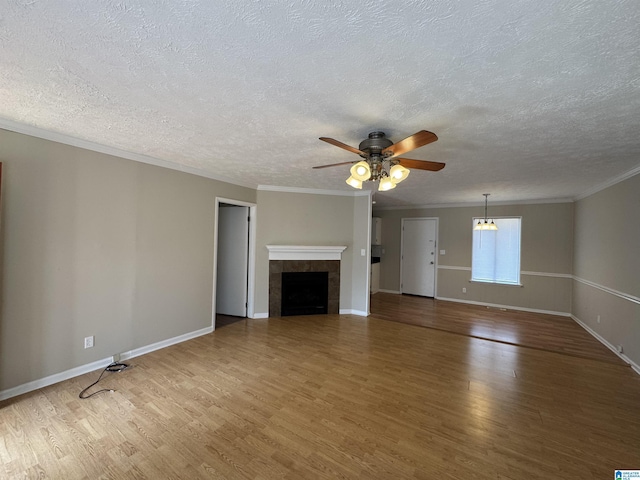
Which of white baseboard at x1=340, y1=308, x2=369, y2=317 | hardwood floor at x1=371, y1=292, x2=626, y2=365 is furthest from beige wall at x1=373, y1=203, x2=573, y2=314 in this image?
white baseboard at x1=340, y1=308, x2=369, y2=317

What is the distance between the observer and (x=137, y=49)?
130 cm

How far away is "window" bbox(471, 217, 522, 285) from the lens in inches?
226

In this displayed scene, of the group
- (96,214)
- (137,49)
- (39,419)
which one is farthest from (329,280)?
(137,49)

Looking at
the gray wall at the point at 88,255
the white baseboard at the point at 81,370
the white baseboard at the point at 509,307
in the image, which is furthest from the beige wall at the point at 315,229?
the white baseboard at the point at 509,307

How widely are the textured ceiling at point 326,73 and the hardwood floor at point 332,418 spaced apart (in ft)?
7.59

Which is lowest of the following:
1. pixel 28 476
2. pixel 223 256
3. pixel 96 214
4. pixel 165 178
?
pixel 28 476

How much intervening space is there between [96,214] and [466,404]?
3996 millimetres

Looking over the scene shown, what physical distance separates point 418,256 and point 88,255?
6400 mm

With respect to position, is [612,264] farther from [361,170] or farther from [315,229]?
[315,229]

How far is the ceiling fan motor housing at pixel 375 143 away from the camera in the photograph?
6.91ft

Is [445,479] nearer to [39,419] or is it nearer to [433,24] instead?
[433,24]

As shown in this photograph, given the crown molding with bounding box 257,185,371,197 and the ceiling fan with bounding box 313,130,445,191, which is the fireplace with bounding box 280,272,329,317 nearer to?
the crown molding with bounding box 257,185,371,197

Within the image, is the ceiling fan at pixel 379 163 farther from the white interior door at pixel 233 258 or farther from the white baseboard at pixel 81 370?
the white baseboard at pixel 81 370

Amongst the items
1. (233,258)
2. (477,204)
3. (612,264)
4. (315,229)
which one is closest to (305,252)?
(315,229)
